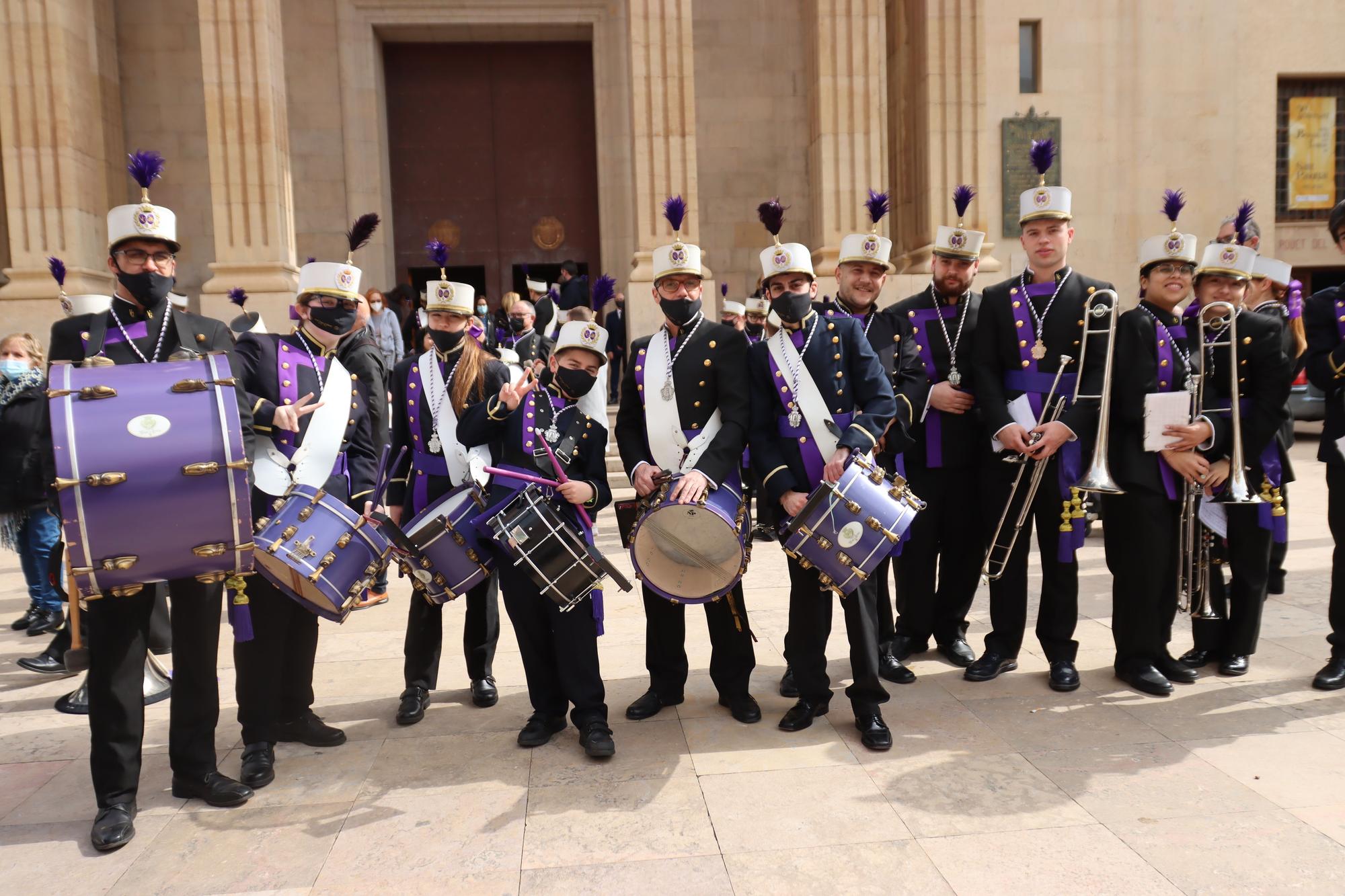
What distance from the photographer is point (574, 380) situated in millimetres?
4566

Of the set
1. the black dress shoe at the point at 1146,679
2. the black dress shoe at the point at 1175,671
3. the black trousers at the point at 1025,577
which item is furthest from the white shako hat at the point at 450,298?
the black dress shoe at the point at 1175,671

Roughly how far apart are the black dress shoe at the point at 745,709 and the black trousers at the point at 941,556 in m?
1.29

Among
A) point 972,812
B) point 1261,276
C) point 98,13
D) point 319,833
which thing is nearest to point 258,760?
point 319,833

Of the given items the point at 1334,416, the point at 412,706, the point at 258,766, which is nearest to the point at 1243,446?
the point at 1334,416

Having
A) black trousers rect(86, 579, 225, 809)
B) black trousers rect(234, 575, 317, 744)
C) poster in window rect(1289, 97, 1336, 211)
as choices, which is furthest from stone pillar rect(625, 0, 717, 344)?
poster in window rect(1289, 97, 1336, 211)

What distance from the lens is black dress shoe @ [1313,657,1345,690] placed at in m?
4.89

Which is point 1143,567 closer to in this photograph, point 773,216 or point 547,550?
point 773,216

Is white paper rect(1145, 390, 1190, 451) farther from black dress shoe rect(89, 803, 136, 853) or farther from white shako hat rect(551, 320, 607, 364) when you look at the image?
black dress shoe rect(89, 803, 136, 853)

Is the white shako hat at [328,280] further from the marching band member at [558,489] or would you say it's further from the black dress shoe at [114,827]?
the black dress shoe at [114,827]

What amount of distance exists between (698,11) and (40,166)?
375 inches

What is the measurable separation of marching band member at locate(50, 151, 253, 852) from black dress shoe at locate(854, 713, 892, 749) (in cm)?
269

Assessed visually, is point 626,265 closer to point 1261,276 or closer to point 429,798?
point 1261,276

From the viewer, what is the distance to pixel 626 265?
15445mm

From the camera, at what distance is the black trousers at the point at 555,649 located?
452 centimetres
